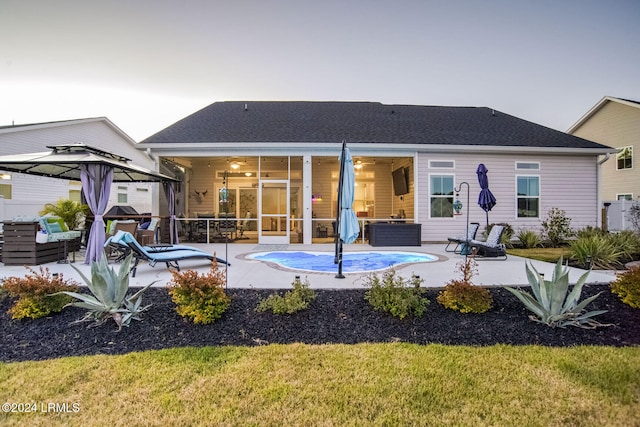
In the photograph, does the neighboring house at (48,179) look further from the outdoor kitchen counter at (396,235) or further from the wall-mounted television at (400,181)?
the wall-mounted television at (400,181)

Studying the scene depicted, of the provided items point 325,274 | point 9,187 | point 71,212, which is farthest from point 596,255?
point 9,187

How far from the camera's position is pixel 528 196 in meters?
12.2

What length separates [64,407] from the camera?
98.8 inches

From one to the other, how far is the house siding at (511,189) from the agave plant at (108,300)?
32.5 ft

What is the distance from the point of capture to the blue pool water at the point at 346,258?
7837 mm

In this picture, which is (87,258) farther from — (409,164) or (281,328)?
(409,164)

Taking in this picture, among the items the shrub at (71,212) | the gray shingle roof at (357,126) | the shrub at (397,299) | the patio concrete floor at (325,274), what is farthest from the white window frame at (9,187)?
the shrub at (397,299)

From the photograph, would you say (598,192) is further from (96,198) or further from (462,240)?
(96,198)

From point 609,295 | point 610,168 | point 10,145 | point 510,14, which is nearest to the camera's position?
point 609,295

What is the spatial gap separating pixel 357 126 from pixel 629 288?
1014cm

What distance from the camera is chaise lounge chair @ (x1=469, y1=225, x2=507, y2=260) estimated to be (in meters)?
8.09

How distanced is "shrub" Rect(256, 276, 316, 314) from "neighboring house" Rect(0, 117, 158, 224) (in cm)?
937

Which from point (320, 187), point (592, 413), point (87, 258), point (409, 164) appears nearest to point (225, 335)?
point (592, 413)

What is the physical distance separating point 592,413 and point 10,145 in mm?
16969
